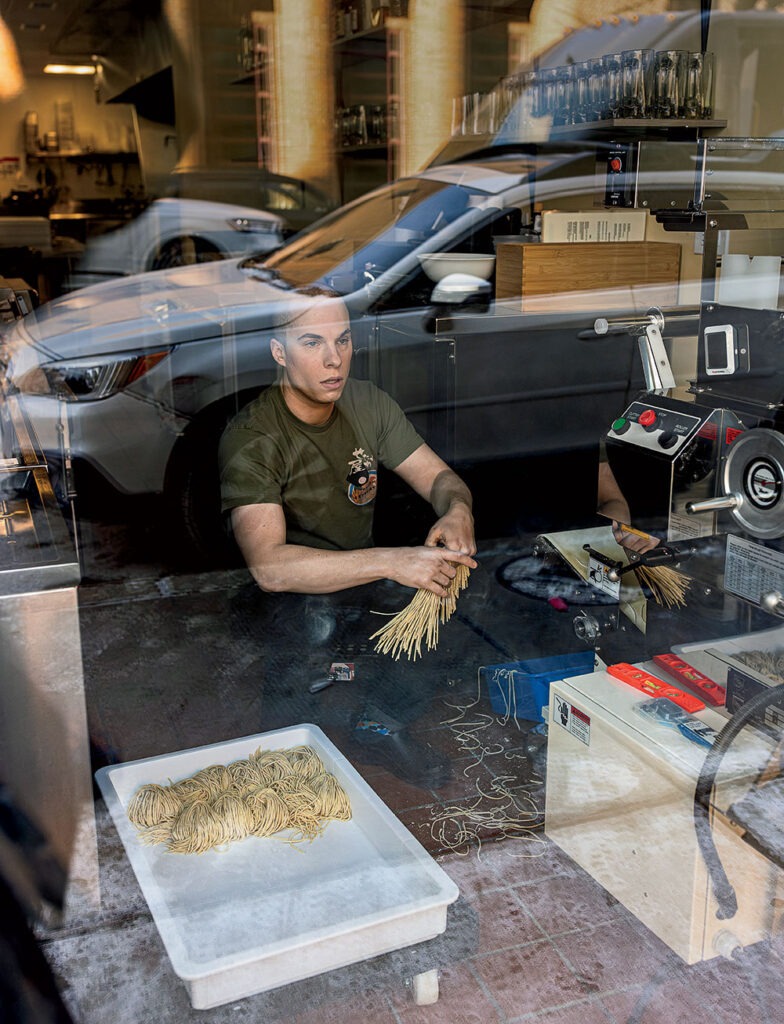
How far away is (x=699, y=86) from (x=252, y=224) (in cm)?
184

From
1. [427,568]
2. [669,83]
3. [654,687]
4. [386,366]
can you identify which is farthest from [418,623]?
[669,83]

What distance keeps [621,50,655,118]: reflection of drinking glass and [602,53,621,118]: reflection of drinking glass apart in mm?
11

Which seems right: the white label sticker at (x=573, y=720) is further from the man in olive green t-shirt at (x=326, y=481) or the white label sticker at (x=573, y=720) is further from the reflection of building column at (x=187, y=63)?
the reflection of building column at (x=187, y=63)

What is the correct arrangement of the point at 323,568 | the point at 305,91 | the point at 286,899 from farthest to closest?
the point at 305,91
the point at 323,568
the point at 286,899

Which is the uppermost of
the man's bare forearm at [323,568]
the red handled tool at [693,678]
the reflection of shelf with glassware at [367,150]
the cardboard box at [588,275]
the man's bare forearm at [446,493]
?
the reflection of shelf with glassware at [367,150]

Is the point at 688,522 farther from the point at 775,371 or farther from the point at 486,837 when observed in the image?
the point at 486,837

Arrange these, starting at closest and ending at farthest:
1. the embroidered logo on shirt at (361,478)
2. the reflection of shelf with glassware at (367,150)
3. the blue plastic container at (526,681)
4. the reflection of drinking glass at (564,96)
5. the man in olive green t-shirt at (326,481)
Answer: the blue plastic container at (526,681), the man in olive green t-shirt at (326,481), the embroidered logo on shirt at (361,478), the reflection of drinking glass at (564,96), the reflection of shelf with glassware at (367,150)

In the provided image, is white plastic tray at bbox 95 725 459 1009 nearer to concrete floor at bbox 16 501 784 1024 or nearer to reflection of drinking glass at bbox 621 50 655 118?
concrete floor at bbox 16 501 784 1024

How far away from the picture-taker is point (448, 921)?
1.33 metres

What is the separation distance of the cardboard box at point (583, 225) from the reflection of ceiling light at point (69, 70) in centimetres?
167

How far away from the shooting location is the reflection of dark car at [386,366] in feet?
8.27

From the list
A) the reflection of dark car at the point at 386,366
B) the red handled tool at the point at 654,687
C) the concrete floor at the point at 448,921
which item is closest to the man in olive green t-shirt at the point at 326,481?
the reflection of dark car at the point at 386,366

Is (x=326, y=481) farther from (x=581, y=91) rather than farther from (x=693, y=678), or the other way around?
(x=581, y=91)

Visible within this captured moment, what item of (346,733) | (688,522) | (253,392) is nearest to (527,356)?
(253,392)
